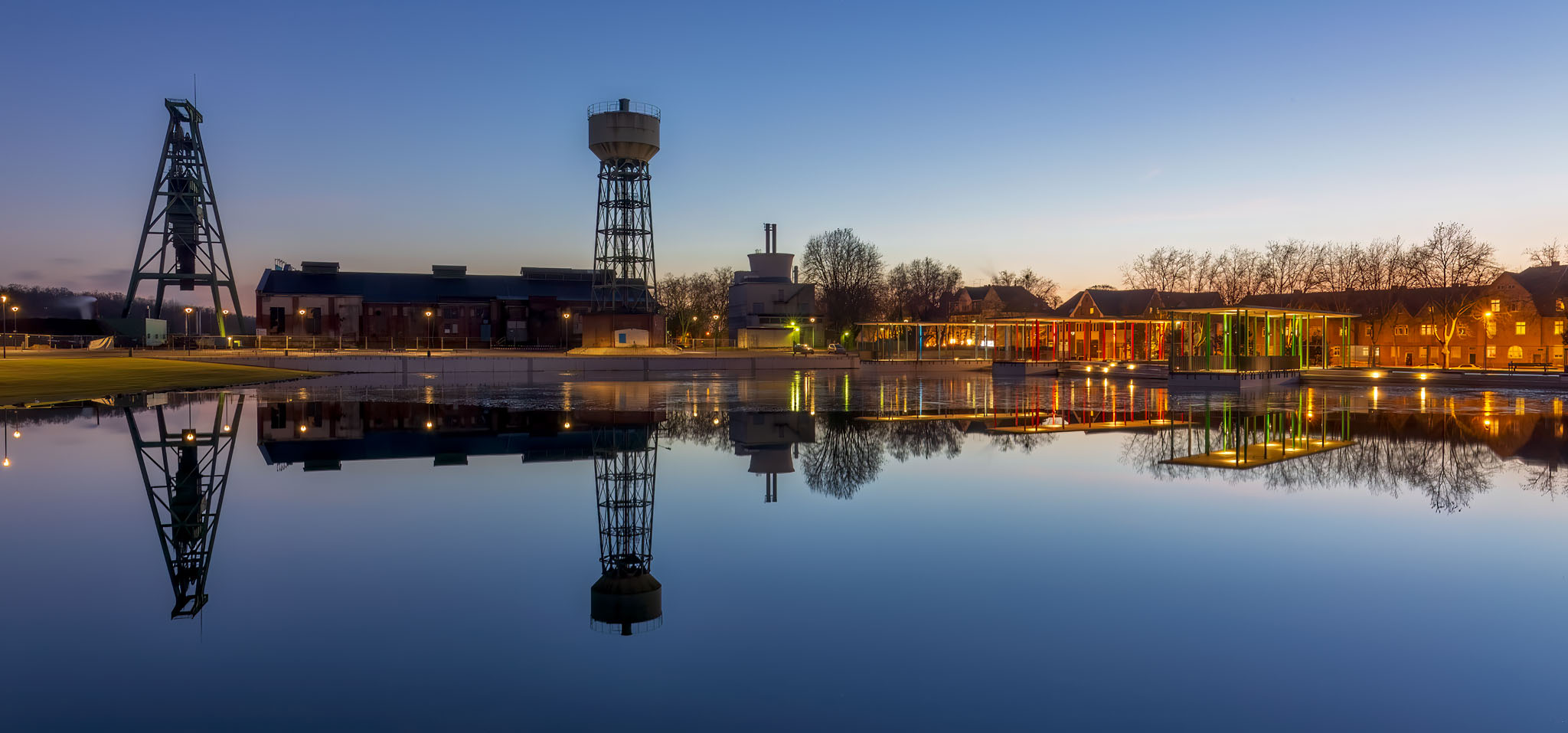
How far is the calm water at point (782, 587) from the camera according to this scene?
512 centimetres

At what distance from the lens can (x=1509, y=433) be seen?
62.5 feet

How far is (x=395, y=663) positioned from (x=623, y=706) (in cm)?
161

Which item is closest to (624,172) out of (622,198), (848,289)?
(622,198)

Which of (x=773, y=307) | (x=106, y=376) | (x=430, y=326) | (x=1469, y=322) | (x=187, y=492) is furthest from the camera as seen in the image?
(x=773, y=307)

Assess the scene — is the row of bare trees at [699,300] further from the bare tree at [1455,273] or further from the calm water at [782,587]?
the calm water at [782,587]

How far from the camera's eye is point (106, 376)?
1528 inches

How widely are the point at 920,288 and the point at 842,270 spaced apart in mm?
19864

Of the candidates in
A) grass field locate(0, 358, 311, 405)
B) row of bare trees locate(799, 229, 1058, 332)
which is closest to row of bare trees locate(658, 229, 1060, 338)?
row of bare trees locate(799, 229, 1058, 332)

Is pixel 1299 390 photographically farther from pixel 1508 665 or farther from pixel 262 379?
pixel 262 379

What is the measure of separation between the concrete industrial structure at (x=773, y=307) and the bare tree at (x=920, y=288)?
3059 cm

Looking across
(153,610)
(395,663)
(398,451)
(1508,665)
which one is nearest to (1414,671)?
(1508,665)

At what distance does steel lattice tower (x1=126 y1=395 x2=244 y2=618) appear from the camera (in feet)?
25.4

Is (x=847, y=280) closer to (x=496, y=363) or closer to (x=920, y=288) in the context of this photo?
(x=920, y=288)

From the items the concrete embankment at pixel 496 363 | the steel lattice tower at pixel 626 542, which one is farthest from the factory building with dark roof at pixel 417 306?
the steel lattice tower at pixel 626 542
